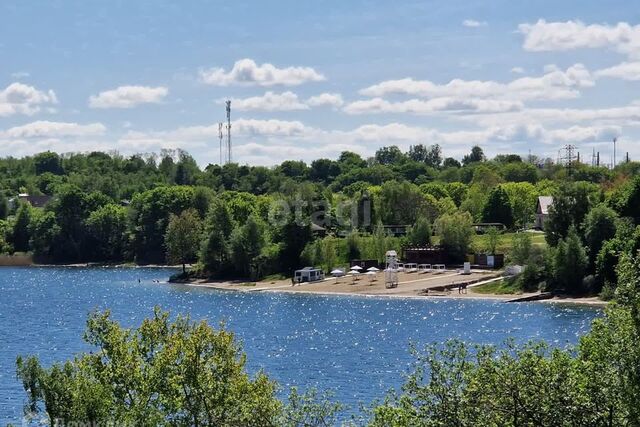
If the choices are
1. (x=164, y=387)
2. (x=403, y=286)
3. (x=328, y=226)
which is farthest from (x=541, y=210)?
(x=164, y=387)

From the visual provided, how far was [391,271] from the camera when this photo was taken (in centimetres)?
10750

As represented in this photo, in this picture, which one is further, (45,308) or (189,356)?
(45,308)

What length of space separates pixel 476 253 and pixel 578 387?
9343cm

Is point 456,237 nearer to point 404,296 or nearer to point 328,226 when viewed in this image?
point 404,296

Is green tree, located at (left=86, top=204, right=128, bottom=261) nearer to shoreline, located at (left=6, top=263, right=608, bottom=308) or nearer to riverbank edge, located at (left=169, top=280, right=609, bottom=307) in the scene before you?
riverbank edge, located at (left=169, top=280, right=609, bottom=307)

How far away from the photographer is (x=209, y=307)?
95375 millimetres

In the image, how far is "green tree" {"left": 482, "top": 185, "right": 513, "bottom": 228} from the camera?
142 meters

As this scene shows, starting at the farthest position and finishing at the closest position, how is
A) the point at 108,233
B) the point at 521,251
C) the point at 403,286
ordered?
the point at 108,233, the point at 403,286, the point at 521,251

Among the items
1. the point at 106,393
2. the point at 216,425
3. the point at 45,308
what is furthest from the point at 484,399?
the point at 45,308

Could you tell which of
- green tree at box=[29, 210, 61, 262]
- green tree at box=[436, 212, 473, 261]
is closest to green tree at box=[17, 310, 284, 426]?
green tree at box=[436, 212, 473, 261]

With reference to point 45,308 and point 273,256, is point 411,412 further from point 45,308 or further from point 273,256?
point 273,256

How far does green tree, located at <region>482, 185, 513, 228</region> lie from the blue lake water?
4516cm

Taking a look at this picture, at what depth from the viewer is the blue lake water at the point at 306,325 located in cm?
5825

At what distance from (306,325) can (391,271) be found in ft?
87.4
